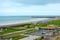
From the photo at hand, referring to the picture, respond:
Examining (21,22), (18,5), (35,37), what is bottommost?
(35,37)

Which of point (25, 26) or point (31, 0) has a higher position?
point (31, 0)

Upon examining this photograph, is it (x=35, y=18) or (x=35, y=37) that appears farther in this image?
(x=35, y=18)

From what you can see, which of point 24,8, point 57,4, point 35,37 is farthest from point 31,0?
point 35,37

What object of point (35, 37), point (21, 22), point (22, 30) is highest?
point (21, 22)

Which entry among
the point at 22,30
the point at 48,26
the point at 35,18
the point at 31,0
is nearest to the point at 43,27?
the point at 48,26

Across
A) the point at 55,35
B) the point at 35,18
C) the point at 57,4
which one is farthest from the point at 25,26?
the point at 57,4

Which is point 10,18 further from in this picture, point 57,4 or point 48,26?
point 57,4

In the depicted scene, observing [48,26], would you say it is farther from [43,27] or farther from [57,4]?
[57,4]

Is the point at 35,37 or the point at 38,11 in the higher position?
the point at 38,11
